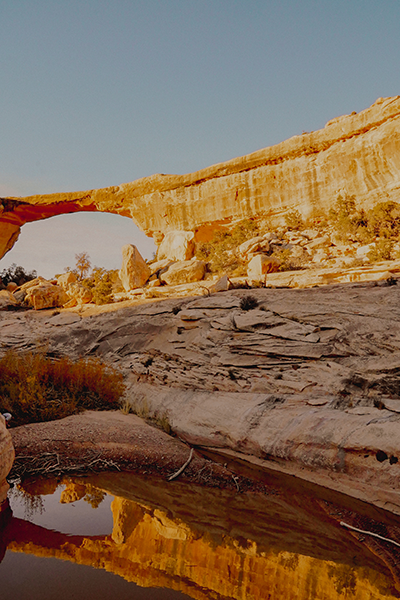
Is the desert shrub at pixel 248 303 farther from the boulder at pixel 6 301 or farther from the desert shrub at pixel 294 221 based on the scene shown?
the boulder at pixel 6 301

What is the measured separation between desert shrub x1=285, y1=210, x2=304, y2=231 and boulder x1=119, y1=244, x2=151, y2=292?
7753 mm

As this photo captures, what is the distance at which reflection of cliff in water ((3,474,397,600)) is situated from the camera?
3537 millimetres

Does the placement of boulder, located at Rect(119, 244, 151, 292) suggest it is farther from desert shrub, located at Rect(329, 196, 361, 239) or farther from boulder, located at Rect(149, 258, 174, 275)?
desert shrub, located at Rect(329, 196, 361, 239)

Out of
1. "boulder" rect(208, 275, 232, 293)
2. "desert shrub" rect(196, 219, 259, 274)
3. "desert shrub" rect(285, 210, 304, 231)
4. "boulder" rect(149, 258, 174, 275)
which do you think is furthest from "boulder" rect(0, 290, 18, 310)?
"desert shrub" rect(285, 210, 304, 231)

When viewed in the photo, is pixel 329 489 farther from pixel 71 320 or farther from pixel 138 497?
pixel 71 320

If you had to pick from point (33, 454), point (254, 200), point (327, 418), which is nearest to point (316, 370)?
point (327, 418)

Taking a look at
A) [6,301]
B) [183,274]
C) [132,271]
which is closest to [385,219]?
[183,274]

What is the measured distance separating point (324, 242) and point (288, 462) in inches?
563

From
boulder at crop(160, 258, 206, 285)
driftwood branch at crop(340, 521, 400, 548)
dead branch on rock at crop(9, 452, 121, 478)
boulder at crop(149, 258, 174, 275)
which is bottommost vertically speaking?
driftwood branch at crop(340, 521, 400, 548)

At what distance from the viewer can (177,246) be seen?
23.7 meters

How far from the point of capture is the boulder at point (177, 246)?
23.3 meters

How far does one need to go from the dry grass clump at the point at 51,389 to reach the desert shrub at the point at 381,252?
10.3m

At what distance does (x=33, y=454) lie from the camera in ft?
19.4

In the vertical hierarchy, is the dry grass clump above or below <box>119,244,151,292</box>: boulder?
below
